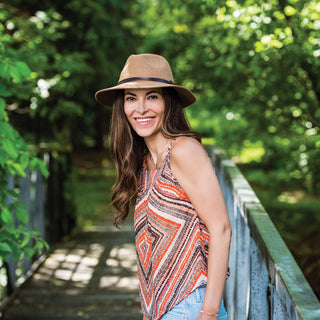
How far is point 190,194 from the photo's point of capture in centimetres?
182

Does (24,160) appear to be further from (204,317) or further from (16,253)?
(204,317)

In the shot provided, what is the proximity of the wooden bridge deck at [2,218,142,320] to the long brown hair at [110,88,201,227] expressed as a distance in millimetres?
2200

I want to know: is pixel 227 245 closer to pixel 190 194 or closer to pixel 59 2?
pixel 190 194

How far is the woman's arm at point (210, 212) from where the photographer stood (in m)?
1.78

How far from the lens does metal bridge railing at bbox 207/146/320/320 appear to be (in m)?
1.33

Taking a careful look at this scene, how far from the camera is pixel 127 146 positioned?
7.54 ft

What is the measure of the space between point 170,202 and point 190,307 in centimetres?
38

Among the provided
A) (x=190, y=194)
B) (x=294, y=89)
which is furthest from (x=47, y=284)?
(x=190, y=194)

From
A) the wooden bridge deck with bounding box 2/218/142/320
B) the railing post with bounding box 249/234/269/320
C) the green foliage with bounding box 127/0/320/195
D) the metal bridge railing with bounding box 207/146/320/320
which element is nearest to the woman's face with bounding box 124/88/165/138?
the metal bridge railing with bounding box 207/146/320/320

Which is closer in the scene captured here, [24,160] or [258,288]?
[258,288]

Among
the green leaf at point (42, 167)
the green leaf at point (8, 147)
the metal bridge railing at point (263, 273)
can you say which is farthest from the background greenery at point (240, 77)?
the metal bridge railing at point (263, 273)

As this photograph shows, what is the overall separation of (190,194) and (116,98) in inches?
27.1

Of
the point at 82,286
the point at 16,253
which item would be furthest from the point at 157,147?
the point at 82,286

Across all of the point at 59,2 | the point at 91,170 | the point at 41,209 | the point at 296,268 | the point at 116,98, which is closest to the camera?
the point at 296,268
